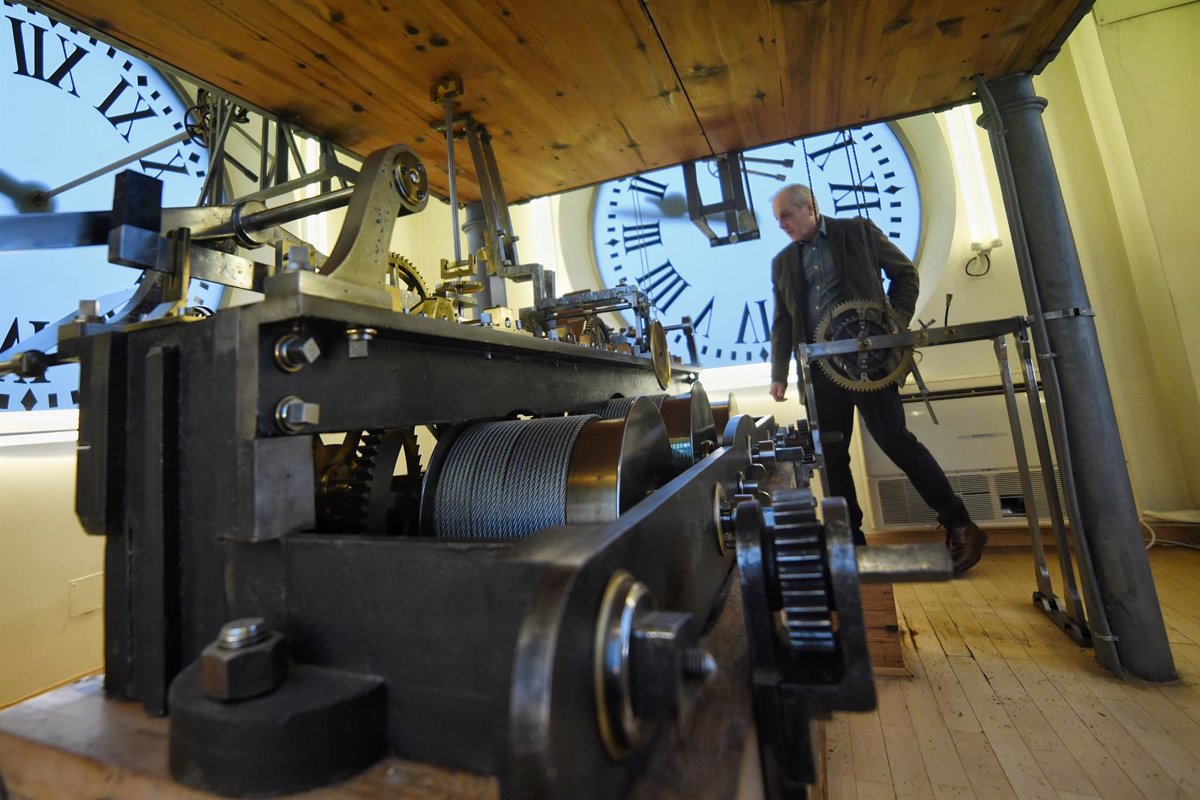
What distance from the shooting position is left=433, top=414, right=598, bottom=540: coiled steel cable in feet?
2.51

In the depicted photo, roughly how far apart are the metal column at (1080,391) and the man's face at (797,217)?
0.85 metres

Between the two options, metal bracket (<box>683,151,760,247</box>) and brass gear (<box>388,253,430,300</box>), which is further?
metal bracket (<box>683,151,760,247</box>)

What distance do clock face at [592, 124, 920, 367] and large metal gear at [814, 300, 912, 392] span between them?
154 cm

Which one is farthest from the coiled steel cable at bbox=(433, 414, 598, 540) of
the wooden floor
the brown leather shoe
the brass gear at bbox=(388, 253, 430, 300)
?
the brown leather shoe

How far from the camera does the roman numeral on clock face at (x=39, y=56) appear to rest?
1924 mm

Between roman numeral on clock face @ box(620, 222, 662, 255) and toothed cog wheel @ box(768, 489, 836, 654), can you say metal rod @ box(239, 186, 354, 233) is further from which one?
roman numeral on clock face @ box(620, 222, 662, 255)

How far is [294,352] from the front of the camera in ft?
1.94

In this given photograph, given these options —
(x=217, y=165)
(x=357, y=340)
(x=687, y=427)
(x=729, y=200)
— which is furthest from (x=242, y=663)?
(x=729, y=200)

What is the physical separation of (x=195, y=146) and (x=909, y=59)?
2964 mm

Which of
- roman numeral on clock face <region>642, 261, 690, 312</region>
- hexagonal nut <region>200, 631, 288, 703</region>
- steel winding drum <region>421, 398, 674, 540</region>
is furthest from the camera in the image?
roman numeral on clock face <region>642, 261, 690, 312</region>

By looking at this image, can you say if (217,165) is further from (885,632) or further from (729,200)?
(885,632)

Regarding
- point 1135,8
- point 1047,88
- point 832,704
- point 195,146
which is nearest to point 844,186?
point 1047,88

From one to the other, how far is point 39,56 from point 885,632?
3.71 meters

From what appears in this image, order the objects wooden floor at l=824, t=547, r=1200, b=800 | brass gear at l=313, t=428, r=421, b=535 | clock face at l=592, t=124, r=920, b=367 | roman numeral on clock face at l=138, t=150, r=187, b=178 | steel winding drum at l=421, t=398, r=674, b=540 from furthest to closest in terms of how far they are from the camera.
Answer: clock face at l=592, t=124, r=920, b=367 < roman numeral on clock face at l=138, t=150, r=187, b=178 < wooden floor at l=824, t=547, r=1200, b=800 < brass gear at l=313, t=428, r=421, b=535 < steel winding drum at l=421, t=398, r=674, b=540
